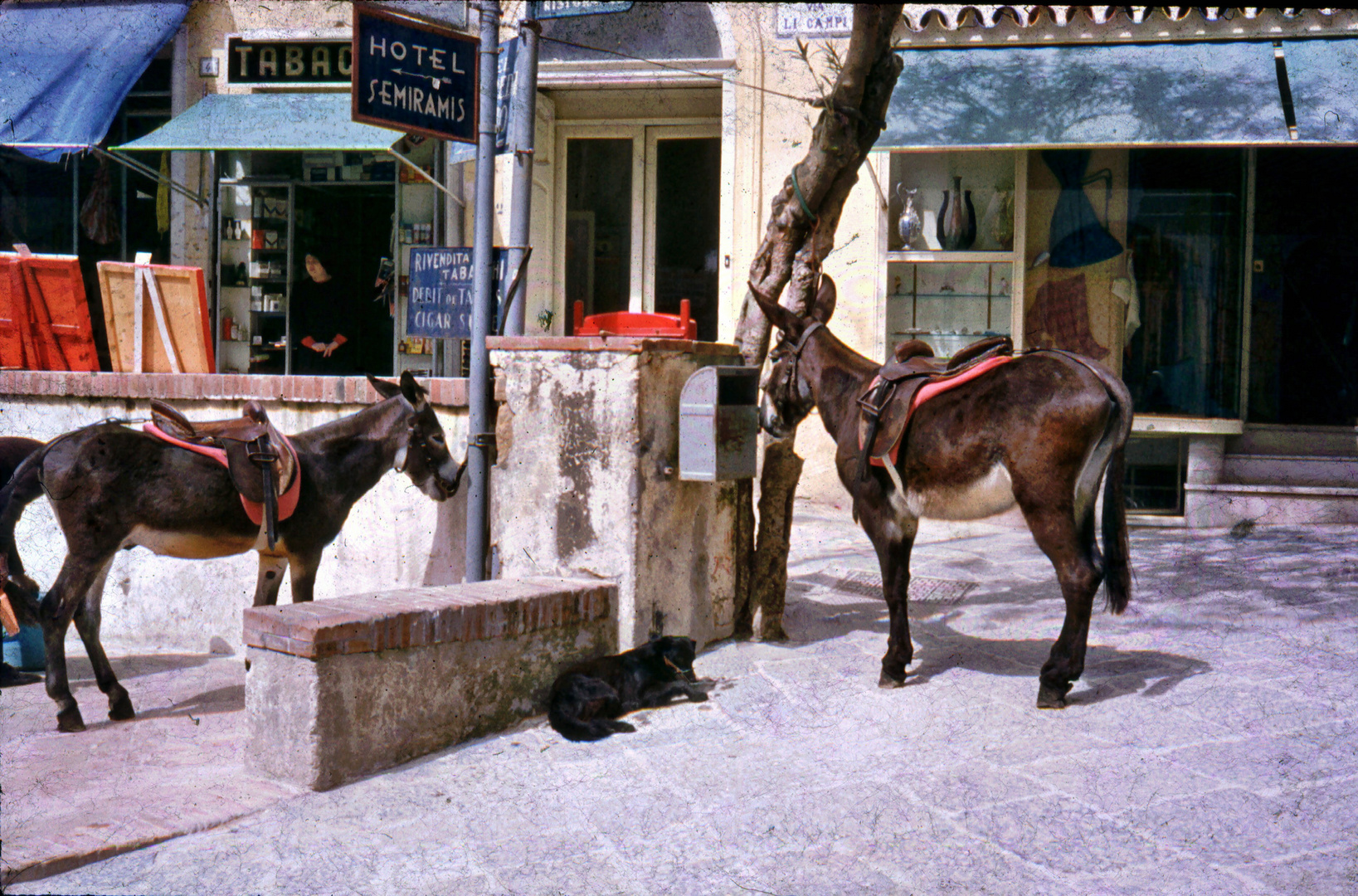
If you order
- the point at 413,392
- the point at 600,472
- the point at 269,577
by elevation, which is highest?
the point at 413,392

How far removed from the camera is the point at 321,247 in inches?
480

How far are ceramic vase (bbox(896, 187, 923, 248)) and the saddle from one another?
6662mm

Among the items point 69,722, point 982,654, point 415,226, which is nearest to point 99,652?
point 69,722

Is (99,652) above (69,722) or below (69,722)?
above

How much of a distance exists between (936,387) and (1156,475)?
19.9 feet

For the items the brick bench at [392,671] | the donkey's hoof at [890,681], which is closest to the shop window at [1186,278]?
the donkey's hoof at [890,681]

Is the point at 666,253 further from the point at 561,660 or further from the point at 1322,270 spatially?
the point at 561,660

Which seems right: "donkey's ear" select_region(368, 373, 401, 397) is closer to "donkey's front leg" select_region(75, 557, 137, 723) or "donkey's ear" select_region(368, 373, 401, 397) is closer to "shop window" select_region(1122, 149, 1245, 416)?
"donkey's front leg" select_region(75, 557, 137, 723)

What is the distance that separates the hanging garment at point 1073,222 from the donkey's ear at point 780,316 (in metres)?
5.58

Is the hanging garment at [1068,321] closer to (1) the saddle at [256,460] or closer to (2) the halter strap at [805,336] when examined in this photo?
(2) the halter strap at [805,336]

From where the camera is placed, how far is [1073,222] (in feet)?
34.7

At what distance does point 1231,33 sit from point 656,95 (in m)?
5.08

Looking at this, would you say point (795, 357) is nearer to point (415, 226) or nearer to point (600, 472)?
point (600, 472)

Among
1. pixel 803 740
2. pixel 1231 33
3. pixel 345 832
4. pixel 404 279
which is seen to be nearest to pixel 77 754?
pixel 345 832
